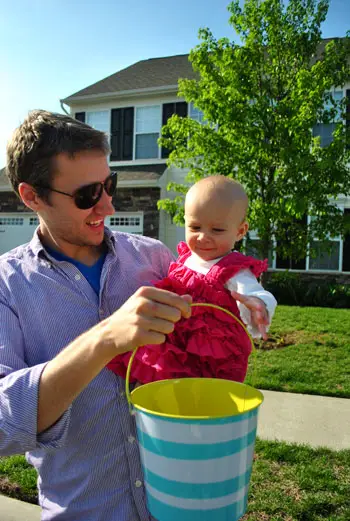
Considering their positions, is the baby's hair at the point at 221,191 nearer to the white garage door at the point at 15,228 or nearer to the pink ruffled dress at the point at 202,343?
the pink ruffled dress at the point at 202,343

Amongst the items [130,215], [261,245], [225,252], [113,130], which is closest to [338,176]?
[261,245]

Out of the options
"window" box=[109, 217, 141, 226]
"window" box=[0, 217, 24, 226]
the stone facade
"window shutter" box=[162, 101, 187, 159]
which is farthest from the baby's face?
"window" box=[0, 217, 24, 226]

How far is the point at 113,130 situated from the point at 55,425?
15934 mm

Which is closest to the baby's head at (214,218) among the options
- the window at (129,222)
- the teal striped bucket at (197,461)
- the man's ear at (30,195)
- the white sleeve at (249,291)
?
the white sleeve at (249,291)

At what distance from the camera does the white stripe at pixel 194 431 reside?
4.05 feet

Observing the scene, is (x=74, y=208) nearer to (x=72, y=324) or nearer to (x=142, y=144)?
(x=72, y=324)

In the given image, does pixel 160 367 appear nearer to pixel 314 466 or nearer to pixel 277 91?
pixel 314 466

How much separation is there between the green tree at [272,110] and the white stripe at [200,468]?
6.29 meters

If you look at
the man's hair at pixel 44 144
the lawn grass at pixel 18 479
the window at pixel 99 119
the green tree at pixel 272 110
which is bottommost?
the lawn grass at pixel 18 479

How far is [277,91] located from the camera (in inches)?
330

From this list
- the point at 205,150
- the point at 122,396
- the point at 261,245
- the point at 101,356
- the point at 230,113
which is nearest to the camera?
the point at 101,356

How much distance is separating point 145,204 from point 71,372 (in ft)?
46.3

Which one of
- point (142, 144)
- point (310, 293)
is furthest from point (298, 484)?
point (142, 144)

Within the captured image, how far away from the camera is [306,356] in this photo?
6.73 metres
